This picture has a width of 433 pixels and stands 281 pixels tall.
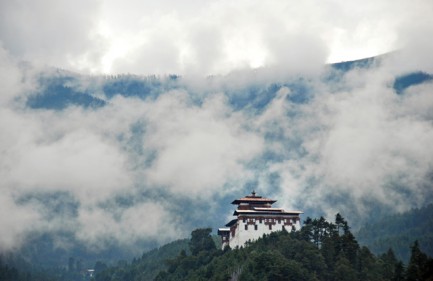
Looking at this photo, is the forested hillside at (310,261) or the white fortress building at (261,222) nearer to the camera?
the forested hillside at (310,261)

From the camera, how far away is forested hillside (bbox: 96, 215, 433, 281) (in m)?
84.6

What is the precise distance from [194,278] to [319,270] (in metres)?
23.4

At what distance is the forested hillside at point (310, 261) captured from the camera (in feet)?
278

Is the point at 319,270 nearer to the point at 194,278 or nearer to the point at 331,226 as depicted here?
the point at 331,226

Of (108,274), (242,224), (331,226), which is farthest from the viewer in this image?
(108,274)

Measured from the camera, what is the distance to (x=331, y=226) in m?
99.9

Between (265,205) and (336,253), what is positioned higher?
(265,205)

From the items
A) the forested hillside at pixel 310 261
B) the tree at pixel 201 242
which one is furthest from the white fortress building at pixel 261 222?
the tree at pixel 201 242

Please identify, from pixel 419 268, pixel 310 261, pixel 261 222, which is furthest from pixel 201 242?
pixel 419 268

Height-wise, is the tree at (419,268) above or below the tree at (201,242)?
below

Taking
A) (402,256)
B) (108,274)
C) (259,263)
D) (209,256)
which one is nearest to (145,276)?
(108,274)

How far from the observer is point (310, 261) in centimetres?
8906

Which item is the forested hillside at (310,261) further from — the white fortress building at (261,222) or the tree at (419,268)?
the white fortress building at (261,222)

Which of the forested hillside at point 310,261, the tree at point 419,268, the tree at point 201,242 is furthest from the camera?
the tree at point 201,242
